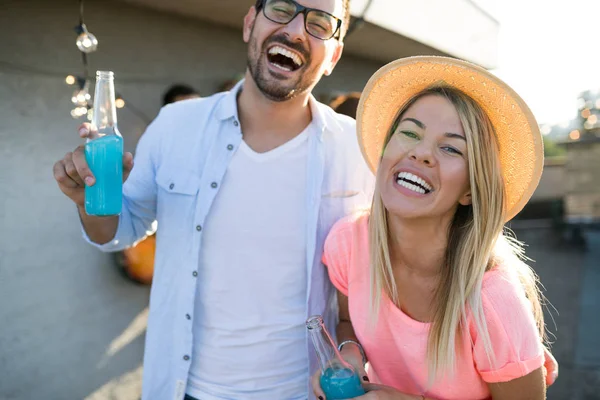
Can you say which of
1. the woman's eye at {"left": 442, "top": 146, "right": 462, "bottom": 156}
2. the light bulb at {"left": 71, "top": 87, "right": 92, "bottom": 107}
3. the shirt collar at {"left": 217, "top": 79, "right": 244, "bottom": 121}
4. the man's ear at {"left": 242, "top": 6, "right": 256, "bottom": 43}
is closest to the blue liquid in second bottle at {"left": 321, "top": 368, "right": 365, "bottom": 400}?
the woman's eye at {"left": 442, "top": 146, "right": 462, "bottom": 156}

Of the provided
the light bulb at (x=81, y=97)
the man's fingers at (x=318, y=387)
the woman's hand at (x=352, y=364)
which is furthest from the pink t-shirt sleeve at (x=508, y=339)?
A: the light bulb at (x=81, y=97)

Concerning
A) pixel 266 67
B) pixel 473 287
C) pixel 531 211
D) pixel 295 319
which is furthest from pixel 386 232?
pixel 531 211

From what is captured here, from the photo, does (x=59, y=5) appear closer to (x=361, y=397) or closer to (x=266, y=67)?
(x=266, y=67)

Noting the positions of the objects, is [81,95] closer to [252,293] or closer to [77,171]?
[77,171]

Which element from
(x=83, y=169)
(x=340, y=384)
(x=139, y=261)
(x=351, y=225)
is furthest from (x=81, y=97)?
(x=340, y=384)

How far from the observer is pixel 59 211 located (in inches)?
140

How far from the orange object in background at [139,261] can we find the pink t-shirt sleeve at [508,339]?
8.82 feet

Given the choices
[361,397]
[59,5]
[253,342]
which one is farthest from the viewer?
[59,5]

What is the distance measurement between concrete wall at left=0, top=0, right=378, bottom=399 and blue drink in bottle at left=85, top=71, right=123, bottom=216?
1.60 m

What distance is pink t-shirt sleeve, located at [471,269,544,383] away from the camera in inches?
68.2

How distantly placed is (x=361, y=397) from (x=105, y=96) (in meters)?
1.27

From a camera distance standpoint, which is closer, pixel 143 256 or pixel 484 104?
pixel 484 104

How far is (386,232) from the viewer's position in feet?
6.87

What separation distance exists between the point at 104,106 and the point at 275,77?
2.34ft
